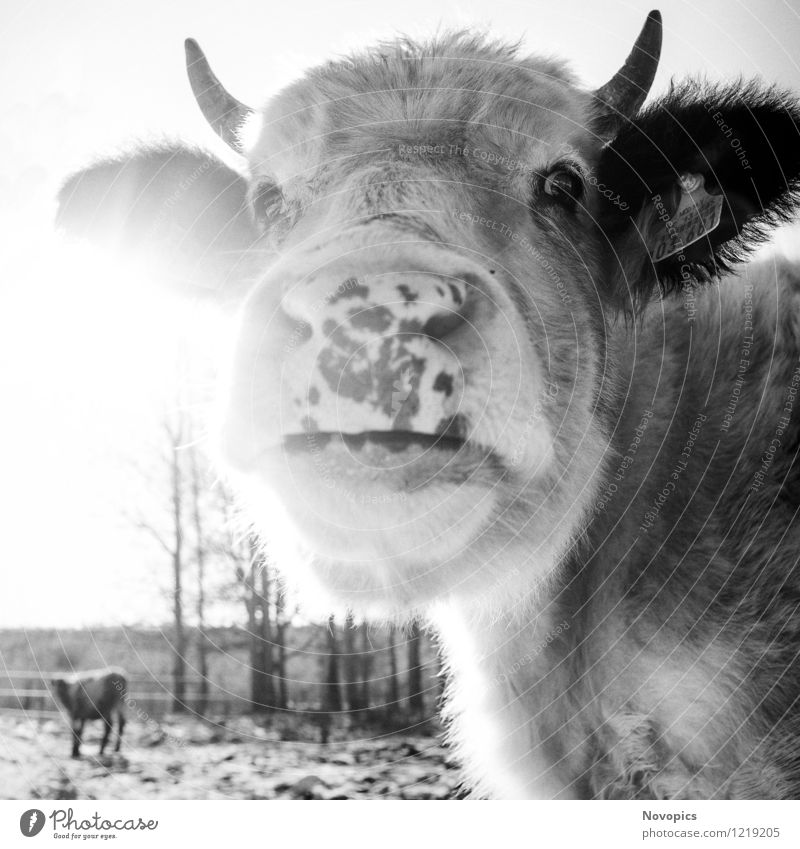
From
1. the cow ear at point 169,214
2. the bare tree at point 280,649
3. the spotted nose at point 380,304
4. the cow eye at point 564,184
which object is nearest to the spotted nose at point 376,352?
the spotted nose at point 380,304

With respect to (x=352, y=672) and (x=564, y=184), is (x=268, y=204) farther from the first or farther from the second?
(x=352, y=672)

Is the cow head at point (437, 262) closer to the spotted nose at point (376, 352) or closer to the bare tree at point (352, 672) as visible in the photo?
the spotted nose at point (376, 352)

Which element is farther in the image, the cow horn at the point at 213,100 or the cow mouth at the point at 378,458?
the cow horn at the point at 213,100

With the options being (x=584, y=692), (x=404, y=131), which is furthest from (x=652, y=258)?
(x=584, y=692)

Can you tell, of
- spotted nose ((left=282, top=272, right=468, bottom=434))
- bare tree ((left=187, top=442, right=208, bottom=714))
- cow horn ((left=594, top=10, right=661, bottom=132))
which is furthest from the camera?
bare tree ((left=187, top=442, right=208, bottom=714))

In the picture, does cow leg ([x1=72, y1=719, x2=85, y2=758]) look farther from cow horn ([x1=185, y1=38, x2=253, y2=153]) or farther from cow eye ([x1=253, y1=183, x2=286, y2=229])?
cow horn ([x1=185, y1=38, x2=253, y2=153])

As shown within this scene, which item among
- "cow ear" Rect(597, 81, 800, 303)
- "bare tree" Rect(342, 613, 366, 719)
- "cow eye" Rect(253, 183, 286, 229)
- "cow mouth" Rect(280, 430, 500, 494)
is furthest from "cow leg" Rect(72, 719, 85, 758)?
"cow ear" Rect(597, 81, 800, 303)

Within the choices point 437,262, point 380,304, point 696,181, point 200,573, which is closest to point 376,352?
point 380,304
